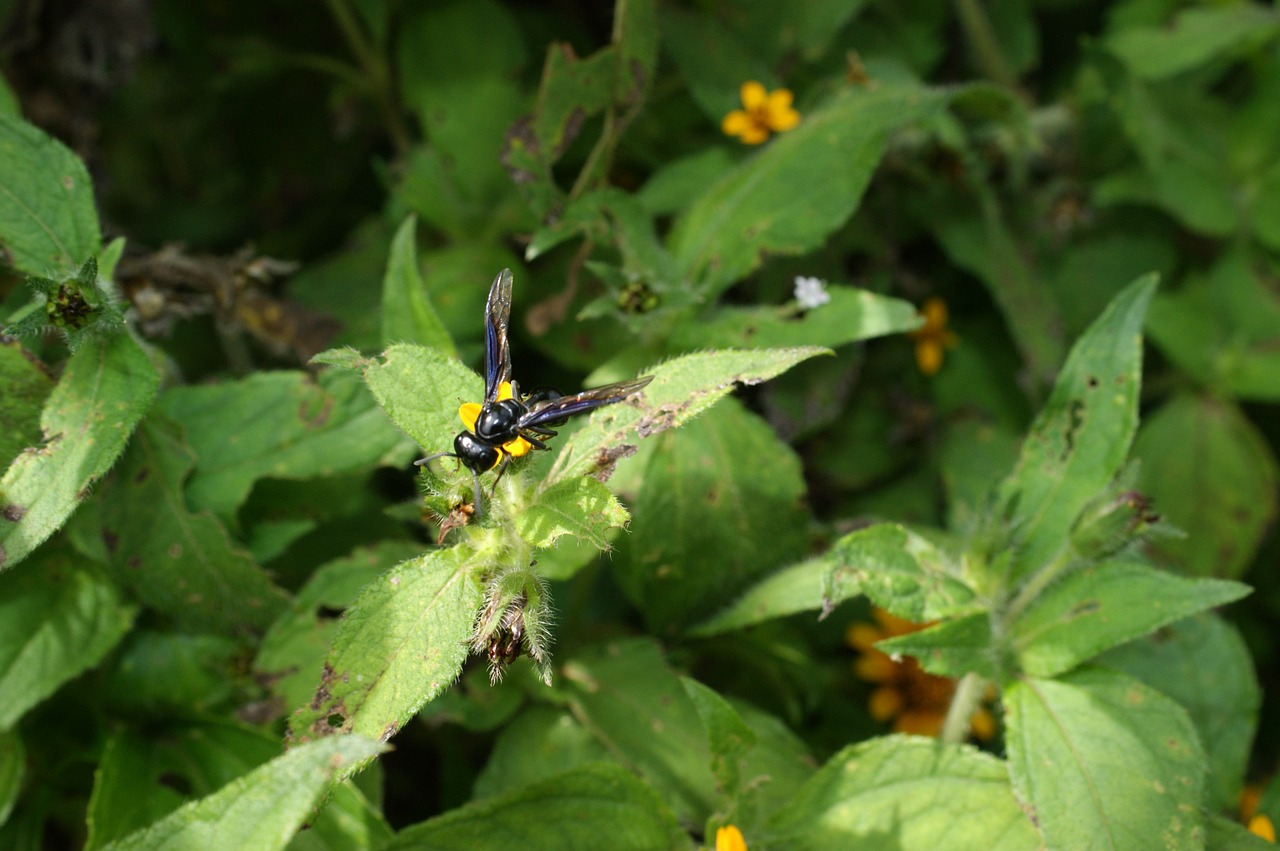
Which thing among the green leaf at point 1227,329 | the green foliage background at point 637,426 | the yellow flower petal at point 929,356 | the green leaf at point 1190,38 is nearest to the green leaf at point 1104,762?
the green foliage background at point 637,426

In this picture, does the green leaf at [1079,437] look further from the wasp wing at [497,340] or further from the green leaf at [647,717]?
the wasp wing at [497,340]

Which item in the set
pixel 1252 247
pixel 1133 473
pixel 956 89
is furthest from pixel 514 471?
pixel 1252 247

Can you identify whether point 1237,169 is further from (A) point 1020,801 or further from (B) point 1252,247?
(A) point 1020,801

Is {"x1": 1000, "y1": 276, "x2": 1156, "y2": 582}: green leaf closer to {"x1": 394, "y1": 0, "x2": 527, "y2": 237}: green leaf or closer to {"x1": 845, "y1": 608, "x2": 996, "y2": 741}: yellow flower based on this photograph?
{"x1": 845, "y1": 608, "x2": 996, "y2": 741}: yellow flower

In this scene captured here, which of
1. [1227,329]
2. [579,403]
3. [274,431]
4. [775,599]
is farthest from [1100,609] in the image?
[1227,329]

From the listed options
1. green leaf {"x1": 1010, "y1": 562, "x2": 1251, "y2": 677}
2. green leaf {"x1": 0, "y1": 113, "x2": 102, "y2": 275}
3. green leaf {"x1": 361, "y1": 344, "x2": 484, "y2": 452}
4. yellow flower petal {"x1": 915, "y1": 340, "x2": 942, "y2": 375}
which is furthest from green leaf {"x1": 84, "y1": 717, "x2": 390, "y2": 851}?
yellow flower petal {"x1": 915, "y1": 340, "x2": 942, "y2": 375}
